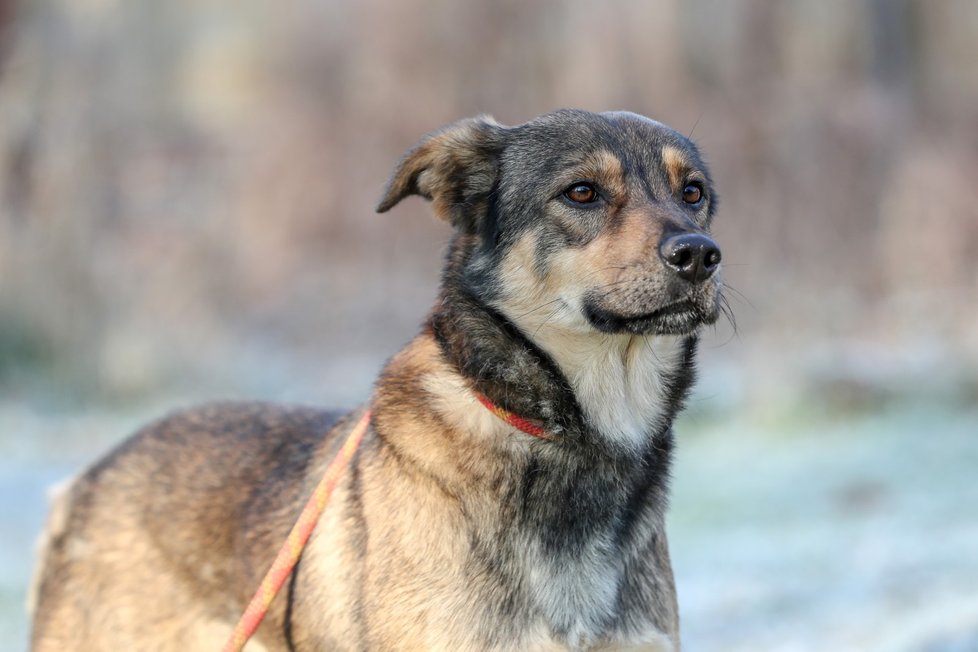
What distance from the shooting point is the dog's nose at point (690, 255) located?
11.3ft

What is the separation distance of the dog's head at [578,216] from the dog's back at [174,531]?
89 cm

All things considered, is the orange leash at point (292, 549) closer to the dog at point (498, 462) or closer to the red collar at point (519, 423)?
the dog at point (498, 462)

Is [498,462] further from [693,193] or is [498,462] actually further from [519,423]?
[693,193]

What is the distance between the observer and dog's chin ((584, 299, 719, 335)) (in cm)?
351

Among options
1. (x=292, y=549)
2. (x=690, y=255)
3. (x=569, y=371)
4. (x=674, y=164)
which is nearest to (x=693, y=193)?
(x=674, y=164)

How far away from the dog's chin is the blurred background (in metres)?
Answer: 3.71

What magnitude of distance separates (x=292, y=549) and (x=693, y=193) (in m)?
1.65

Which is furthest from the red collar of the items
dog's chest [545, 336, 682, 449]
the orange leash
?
the orange leash

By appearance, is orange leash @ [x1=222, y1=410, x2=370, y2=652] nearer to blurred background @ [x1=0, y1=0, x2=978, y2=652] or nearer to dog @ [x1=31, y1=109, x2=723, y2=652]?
dog @ [x1=31, y1=109, x2=723, y2=652]

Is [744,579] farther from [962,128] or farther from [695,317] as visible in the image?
[962,128]

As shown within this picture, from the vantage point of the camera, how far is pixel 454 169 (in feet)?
12.9

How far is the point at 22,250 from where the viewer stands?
12.2m

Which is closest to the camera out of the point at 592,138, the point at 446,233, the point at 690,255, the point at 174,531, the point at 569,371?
the point at 690,255

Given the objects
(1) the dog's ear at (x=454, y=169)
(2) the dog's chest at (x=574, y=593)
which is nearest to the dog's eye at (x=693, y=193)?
(1) the dog's ear at (x=454, y=169)
